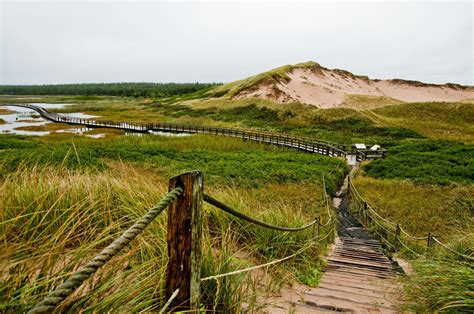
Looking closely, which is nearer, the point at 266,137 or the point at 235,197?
the point at 235,197

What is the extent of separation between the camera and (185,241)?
1740 mm

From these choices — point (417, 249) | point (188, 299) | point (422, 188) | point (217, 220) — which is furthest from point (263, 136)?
point (188, 299)

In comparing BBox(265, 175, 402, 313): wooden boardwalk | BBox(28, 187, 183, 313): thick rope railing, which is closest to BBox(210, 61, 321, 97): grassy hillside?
BBox(265, 175, 402, 313): wooden boardwalk

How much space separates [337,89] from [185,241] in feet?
252

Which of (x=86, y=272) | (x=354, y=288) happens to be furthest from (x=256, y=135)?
(x=86, y=272)

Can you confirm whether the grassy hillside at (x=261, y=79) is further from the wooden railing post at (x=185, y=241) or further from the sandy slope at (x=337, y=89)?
the wooden railing post at (x=185, y=241)

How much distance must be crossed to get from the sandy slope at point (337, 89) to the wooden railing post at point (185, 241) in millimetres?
60461

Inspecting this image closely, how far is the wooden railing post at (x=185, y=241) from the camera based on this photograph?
5.60ft

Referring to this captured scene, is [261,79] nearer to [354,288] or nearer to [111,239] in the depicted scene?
[354,288]

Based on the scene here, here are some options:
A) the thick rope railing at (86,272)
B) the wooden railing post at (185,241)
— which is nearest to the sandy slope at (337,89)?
the wooden railing post at (185,241)

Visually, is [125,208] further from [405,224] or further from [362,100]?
[362,100]

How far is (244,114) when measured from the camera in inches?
2146

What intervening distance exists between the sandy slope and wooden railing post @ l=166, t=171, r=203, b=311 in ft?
198

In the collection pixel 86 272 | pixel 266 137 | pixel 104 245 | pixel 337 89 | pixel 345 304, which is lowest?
pixel 266 137
